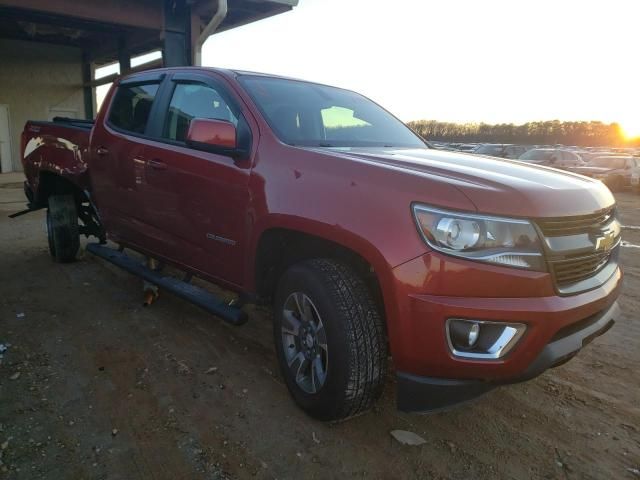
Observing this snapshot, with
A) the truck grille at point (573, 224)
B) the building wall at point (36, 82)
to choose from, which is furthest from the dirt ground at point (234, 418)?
the building wall at point (36, 82)

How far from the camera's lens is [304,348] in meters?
2.73

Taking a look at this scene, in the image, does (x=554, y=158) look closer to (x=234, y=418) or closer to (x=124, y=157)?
(x=124, y=157)

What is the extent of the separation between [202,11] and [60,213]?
660 centimetres

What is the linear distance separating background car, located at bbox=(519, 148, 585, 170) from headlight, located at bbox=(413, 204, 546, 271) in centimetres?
1770

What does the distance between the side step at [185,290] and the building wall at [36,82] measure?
15507 mm

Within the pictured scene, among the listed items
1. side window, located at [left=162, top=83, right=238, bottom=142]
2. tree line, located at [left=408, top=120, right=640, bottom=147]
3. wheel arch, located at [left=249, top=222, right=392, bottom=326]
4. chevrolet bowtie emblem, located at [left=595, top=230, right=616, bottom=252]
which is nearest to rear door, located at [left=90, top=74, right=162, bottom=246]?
side window, located at [left=162, top=83, right=238, bottom=142]

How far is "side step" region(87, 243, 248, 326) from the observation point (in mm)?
3122

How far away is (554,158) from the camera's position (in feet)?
60.5

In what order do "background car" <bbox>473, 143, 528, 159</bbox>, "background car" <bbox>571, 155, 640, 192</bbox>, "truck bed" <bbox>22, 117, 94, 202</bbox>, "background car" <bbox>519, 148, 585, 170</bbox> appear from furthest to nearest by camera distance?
"background car" <bbox>473, 143, 528, 159</bbox> → "background car" <bbox>519, 148, 585, 170</bbox> → "background car" <bbox>571, 155, 640, 192</bbox> → "truck bed" <bbox>22, 117, 94, 202</bbox>

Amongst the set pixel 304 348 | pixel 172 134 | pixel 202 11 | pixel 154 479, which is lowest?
pixel 154 479

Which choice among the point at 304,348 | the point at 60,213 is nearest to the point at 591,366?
the point at 304,348

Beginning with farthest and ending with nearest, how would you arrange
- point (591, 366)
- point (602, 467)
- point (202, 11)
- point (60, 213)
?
point (202, 11) → point (60, 213) → point (591, 366) → point (602, 467)

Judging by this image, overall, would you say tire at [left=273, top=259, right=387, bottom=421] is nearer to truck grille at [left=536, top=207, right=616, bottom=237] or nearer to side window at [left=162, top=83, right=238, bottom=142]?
truck grille at [left=536, top=207, right=616, bottom=237]

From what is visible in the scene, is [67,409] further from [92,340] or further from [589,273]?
[589,273]
